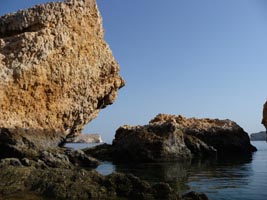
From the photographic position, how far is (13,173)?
1588cm

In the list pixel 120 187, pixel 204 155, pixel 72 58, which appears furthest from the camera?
pixel 204 155

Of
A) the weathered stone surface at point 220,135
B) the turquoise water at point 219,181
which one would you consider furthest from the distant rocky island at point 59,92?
the weathered stone surface at point 220,135

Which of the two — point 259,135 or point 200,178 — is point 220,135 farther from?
point 259,135

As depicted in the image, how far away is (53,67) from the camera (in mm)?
29688

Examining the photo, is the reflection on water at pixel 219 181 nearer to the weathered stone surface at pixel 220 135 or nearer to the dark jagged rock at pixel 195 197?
the dark jagged rock at pixel 195 197

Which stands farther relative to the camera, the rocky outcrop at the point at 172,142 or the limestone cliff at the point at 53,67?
the rocky outcrop at the point at 172,142

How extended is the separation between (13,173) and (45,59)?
14.6 m

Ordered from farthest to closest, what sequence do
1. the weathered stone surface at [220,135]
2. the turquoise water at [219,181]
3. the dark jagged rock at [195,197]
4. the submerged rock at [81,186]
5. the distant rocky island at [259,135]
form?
the distant rocky island at [259,135], the weathered stone surface at [220,135], the turquoise water at [219,181], the submerged rock at [81,186], the dark jagged rock at [195,197]

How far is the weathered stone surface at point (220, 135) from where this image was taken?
4791cm

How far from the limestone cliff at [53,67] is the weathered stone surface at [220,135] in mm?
15918

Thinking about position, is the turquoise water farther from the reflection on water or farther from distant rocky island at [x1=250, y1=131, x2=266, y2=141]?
distant rocky island at [x1=250, y1=131, x2=266, y2=141]

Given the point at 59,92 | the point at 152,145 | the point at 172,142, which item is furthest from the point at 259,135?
the point at 59,92

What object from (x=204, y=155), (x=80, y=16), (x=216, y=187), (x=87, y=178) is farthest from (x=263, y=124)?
(x=87, y=178)

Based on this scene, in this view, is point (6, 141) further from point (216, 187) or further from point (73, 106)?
point (216, 187)
